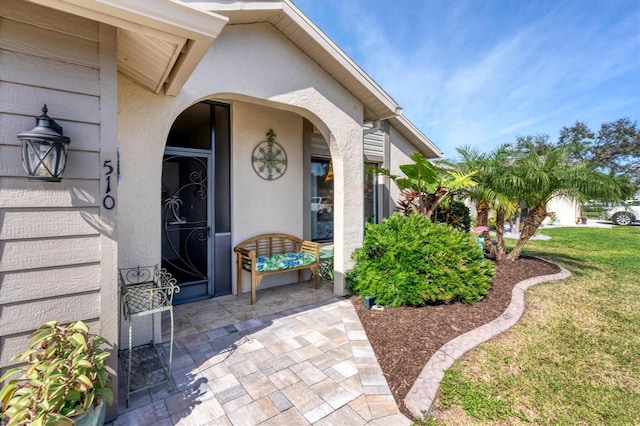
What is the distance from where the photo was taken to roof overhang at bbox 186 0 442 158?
4.20 meters

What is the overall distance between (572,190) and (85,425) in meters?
9.53

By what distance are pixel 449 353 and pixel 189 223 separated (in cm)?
492

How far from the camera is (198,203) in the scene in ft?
18.6

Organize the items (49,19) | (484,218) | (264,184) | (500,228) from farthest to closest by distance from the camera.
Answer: (484,218) → (500,228) → (264,184) → (49,19)

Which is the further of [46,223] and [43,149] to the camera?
[46,223]

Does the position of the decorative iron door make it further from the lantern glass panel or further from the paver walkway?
the lantern glass panel

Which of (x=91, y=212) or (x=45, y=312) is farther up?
(x=91, y=212)

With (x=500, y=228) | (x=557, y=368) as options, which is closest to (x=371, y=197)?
(x=500, y=228)

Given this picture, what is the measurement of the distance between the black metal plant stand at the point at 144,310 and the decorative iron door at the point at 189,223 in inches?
61.3

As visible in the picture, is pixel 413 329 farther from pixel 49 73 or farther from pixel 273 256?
pixel 49 73

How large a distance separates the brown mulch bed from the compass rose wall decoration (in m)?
3.25

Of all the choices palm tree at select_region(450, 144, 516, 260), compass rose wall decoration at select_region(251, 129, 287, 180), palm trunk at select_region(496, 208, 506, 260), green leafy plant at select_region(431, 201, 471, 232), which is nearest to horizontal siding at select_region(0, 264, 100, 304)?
compass rose wall decoration at select_region(251, 129, 287, 180)

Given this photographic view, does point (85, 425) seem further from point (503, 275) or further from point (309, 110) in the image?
point (503, 275)

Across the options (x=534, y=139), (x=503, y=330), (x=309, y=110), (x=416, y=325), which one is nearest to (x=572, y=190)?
(x=503, y=330)
